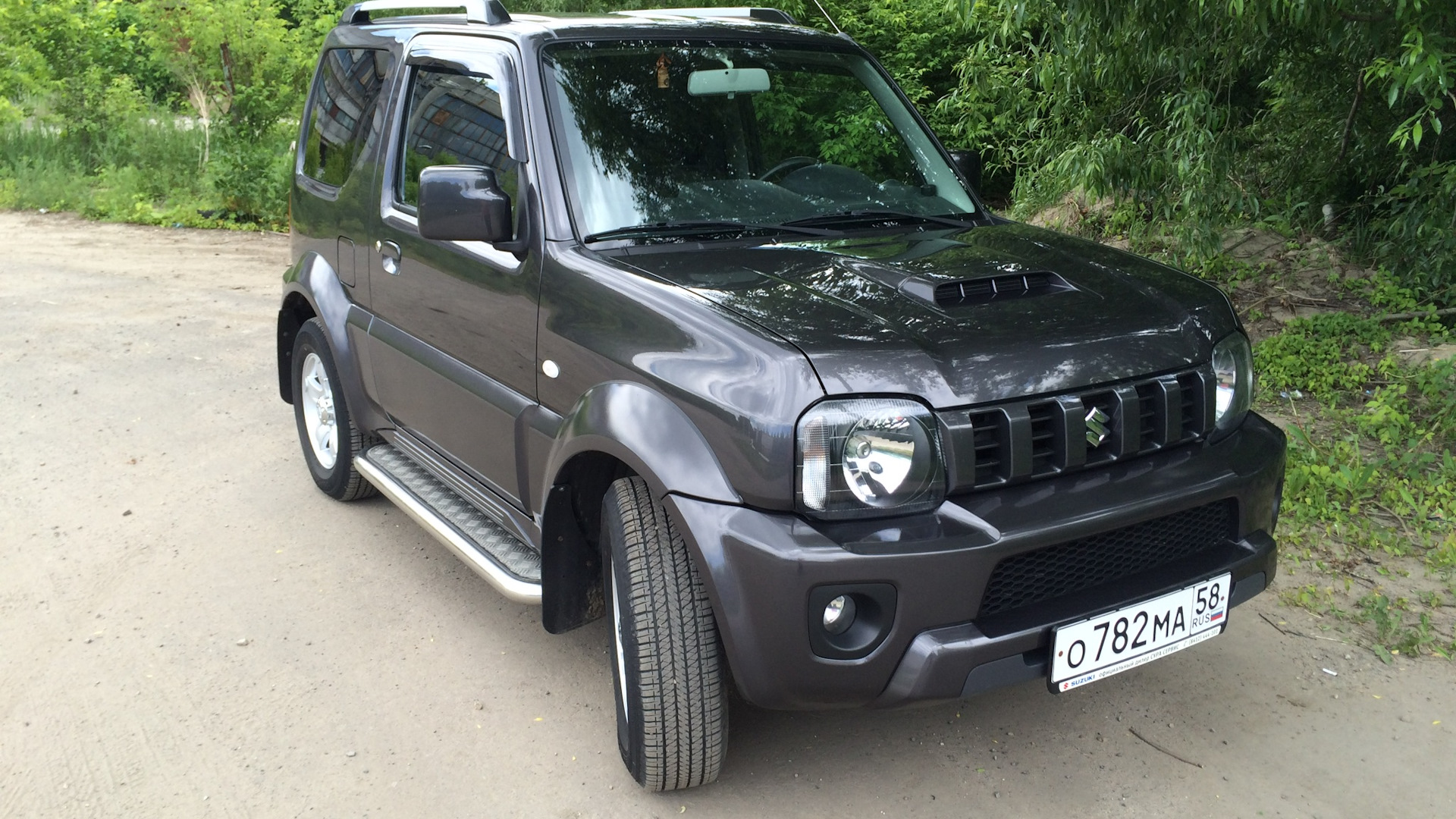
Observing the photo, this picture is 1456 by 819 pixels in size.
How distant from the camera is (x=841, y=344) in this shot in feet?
8.71

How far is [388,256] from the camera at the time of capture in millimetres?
4207

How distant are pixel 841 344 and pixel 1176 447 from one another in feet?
3.20

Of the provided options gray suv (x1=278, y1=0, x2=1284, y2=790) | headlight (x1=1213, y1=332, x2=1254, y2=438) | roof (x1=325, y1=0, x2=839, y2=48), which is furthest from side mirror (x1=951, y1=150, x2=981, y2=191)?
headlight (x1=1213, y1=332, x2=1254, y2=438)

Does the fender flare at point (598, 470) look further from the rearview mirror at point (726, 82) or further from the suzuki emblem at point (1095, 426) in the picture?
the rearview mirror at point (726, 82)

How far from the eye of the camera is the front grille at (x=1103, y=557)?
2709 millimetres

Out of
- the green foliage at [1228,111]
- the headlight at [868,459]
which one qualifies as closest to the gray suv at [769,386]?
the headlight at [868,459]

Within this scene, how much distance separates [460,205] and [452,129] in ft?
2.65

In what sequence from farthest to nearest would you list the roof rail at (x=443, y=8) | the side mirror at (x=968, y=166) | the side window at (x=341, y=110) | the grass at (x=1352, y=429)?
the side window at (x=341, y=110), the side mirror at (x=968, y=166), the grass at (x=1352, y=429), the roof rail at (x=443, y=8)

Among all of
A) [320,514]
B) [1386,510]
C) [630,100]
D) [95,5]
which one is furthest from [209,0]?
[1386,510]

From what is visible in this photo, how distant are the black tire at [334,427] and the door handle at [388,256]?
0.61 m

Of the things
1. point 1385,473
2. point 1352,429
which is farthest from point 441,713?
point 1352,429

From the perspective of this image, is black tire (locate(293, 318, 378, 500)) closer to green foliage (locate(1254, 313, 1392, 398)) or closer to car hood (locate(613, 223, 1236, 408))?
car hood (locate(613, 223, 1236, 408))

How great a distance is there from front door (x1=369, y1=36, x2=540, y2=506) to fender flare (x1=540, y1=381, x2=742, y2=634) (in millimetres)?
300

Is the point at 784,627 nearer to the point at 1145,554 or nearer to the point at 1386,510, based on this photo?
the point at 1145,554
